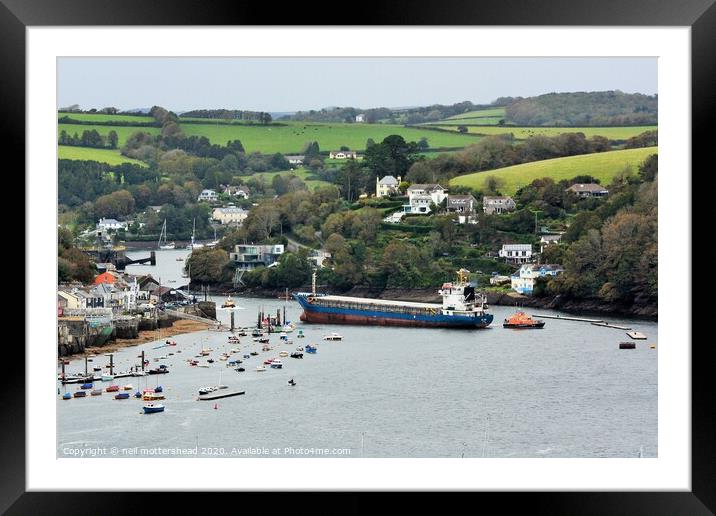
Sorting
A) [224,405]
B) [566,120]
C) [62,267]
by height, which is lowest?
[224,405]

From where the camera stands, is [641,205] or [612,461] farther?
[641,205]

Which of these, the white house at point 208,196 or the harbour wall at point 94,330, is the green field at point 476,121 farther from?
the harbour wall at point 94,330

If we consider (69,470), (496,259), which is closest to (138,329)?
(496,259)

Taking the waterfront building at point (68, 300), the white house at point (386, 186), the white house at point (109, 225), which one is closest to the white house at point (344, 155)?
the white house at point (386, 186)

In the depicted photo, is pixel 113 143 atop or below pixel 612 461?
atop

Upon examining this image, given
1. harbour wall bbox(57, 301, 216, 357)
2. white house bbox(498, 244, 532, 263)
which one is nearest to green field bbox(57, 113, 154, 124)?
harbour wall bbox(57, 301, 216, 357)

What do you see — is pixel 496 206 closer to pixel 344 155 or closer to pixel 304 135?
pixel 344 155
